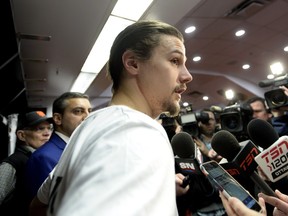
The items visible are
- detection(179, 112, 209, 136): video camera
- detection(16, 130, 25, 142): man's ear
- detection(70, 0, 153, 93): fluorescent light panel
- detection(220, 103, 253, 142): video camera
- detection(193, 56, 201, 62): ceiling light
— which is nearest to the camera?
detection(220, 103, 253, 142): video camera

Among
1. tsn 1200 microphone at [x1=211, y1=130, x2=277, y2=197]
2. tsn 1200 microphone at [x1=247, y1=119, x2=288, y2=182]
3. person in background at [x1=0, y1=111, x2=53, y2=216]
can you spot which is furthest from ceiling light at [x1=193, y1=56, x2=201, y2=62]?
tsn 1200 microphone at [x1=247, y1=119, x2=288, y2=182]

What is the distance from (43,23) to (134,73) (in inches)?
114

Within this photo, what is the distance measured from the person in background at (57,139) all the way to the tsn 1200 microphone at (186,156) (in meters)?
0.72

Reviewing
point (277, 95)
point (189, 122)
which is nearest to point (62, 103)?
point (189, 122)

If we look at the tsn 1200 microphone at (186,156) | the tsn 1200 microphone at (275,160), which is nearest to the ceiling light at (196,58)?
the tsn 1200 microphone at (186,156)

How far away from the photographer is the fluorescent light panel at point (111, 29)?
3123 millimetres

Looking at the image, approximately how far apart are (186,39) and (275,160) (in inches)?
174

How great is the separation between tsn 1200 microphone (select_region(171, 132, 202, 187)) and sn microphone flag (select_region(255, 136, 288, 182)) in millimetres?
284

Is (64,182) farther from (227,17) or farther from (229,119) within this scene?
(227,17)

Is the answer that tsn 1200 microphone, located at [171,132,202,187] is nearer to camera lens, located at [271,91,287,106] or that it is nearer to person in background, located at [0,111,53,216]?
camera lens, located at [271,91,287,106]

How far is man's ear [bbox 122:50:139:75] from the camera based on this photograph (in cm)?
82

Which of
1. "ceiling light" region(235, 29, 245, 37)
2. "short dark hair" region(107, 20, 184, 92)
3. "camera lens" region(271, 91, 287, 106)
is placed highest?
"ceiling light" region(235, 29, 245, 37)

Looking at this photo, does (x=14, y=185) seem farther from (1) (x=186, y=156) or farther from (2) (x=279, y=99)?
(2) (x=279, y=99)

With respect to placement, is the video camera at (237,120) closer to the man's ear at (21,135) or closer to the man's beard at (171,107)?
the man's beard at (171,107)
